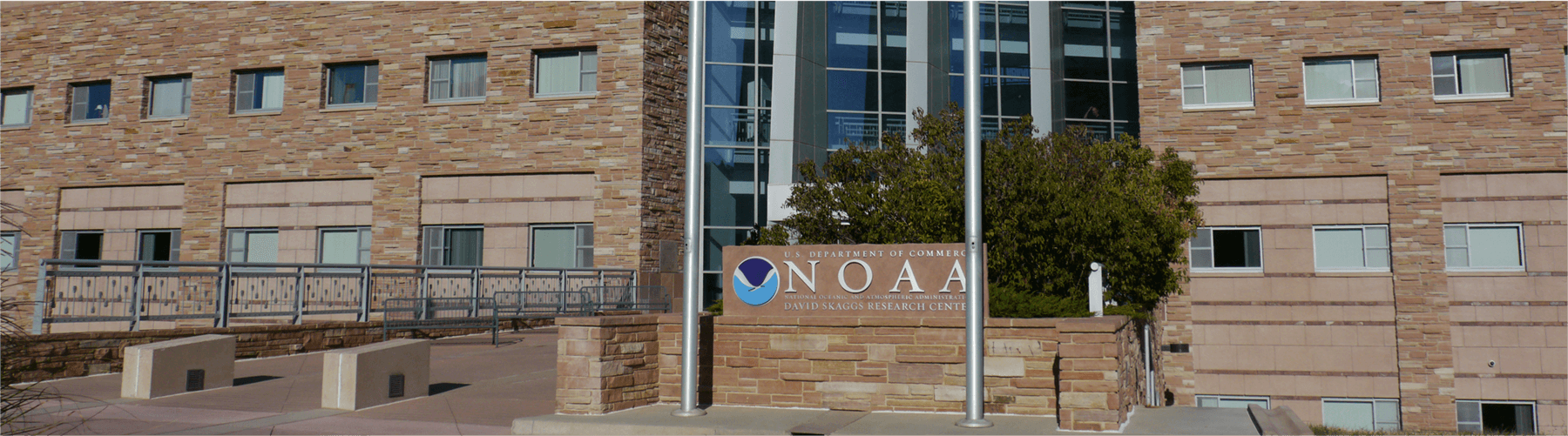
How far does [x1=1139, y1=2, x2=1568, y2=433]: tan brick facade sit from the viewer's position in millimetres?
23922

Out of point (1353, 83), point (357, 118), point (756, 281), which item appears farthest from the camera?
point (357, 118)

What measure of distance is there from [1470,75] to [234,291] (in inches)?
1076

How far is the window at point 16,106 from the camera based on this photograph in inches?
1277

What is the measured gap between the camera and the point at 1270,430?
9.61 metres

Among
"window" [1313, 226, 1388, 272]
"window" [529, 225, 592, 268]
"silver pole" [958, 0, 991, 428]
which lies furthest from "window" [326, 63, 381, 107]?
"window" [1313, 226, 1388, 272]

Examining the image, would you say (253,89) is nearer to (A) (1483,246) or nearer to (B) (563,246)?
(B) (563,246)

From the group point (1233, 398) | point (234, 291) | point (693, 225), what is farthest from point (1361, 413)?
point (234, 291)

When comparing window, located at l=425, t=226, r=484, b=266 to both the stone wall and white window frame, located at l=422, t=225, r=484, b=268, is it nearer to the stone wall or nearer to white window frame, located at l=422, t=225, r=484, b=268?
white window frame, located at l=422, t=225, r=484, b=268

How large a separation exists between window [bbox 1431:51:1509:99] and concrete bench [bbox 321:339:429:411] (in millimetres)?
23641

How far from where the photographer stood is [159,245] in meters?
31.1

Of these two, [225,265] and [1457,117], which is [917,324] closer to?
[225,265]

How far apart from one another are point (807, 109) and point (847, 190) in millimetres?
10911

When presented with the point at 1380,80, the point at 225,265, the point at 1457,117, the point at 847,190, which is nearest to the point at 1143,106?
the point at 1380,80

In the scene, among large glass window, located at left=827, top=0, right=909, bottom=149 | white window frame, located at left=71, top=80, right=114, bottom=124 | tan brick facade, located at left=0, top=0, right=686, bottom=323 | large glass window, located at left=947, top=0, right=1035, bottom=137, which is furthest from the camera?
white window frame, located at left=71, top=80, right=114, bottom=124
